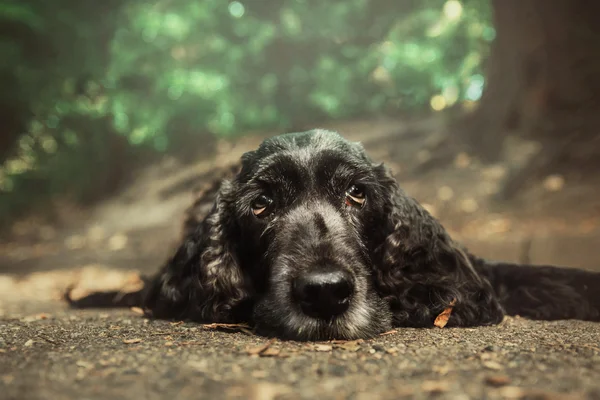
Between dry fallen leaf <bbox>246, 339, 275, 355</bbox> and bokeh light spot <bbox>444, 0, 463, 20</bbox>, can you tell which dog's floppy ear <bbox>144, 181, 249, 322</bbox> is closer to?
dry fallen leaf <bbox>246, 339, 275, 355</bbox>

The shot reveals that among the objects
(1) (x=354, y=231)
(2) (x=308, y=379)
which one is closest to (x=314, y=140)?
(1) (x=354, y=231)

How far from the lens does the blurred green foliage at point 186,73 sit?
39.8ft

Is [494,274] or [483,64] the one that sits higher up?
[483,64]

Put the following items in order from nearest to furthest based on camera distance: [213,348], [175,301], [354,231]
Answer: [213,348] → [354,231] → [175,301]

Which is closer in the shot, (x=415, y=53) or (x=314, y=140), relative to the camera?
(x=314, y=140)

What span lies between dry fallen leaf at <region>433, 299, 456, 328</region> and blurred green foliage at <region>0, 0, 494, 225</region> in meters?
8.72

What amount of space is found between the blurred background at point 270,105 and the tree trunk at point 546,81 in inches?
1.1

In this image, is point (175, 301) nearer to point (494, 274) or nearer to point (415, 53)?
point (494, 274)

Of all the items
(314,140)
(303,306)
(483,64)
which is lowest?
(303,306)

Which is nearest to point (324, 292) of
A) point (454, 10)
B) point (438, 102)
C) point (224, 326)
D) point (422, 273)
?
point (224, 326)

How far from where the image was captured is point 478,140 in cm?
1121

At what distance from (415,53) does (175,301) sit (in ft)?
30.4

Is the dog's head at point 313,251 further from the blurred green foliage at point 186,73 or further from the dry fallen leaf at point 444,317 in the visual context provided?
the blurred green foliage at point 186,73

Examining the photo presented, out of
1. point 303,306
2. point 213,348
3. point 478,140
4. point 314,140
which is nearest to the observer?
point 213,348
